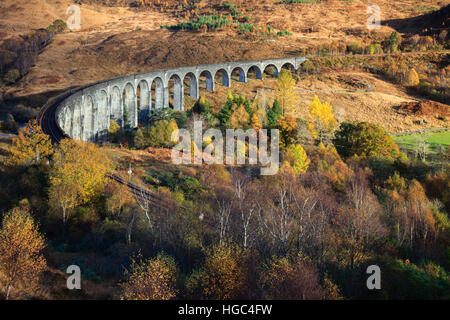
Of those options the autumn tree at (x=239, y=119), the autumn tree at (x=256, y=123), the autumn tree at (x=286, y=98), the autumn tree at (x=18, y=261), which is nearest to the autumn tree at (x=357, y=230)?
the autumn tree at (x=18, y=261)

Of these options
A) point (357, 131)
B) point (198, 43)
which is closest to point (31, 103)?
point (198, 43)

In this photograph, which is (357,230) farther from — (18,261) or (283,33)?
(283,33)

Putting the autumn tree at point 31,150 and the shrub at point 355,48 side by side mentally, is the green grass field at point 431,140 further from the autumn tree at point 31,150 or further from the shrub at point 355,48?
the shrub at point 355,48

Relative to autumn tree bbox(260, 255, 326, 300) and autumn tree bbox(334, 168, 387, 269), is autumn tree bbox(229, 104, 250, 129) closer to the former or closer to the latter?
Answer: autumn tree bbox(334, 168, 387, 269)

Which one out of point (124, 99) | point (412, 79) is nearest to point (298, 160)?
point (124, 99)

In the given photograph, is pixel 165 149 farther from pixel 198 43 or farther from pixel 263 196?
pixel 198 43

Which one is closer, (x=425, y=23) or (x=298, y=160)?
(x=298, y=160)

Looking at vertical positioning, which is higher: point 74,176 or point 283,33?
point 283,33
